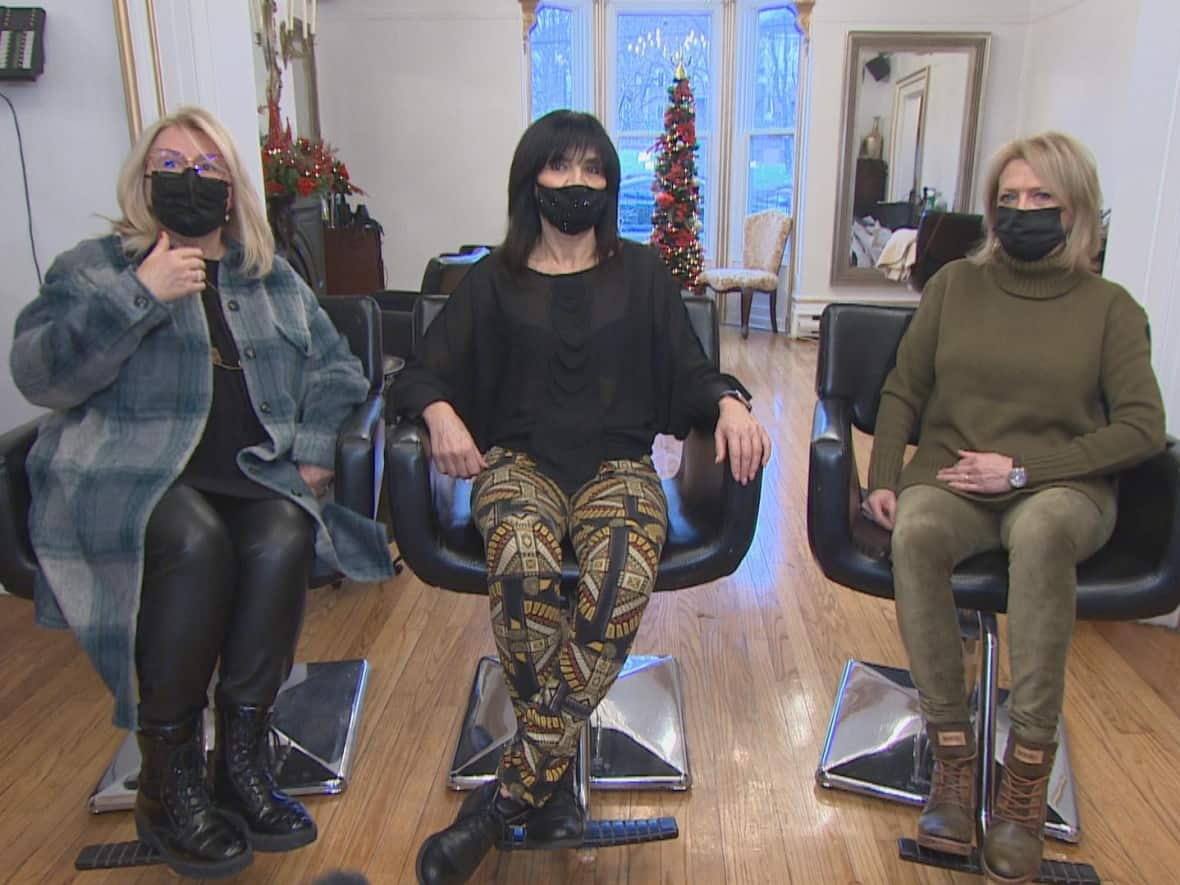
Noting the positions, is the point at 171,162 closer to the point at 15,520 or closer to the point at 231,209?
the point at 231,209

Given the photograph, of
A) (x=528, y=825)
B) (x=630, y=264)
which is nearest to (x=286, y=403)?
(x=630, y=264)

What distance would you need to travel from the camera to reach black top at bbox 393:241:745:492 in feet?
5.47

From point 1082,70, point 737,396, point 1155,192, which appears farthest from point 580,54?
point 737,396

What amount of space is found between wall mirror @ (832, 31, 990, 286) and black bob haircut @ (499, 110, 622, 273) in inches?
196

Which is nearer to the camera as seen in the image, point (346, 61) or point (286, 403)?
point (286, 403)

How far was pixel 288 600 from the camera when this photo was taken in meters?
1.51

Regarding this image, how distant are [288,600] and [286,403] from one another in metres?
0.34

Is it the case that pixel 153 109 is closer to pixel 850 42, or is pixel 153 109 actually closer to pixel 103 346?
pixel 103 346

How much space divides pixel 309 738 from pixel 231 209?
3.31ft

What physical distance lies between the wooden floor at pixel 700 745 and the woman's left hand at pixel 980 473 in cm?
60

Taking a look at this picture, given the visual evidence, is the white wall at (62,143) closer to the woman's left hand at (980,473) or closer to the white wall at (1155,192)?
the woman's left hand at (980,473)

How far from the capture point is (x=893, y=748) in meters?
1.80

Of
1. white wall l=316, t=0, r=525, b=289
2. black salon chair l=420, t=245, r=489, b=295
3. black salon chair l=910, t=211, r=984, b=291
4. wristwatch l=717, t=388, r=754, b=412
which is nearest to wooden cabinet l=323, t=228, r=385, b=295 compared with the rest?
white wall l=316, t=0, r=525, b=289

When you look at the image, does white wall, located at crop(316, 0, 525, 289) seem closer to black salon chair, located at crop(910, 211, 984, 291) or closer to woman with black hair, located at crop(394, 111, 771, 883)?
black salon chair, located at crop(910, 211, 984, 291)
